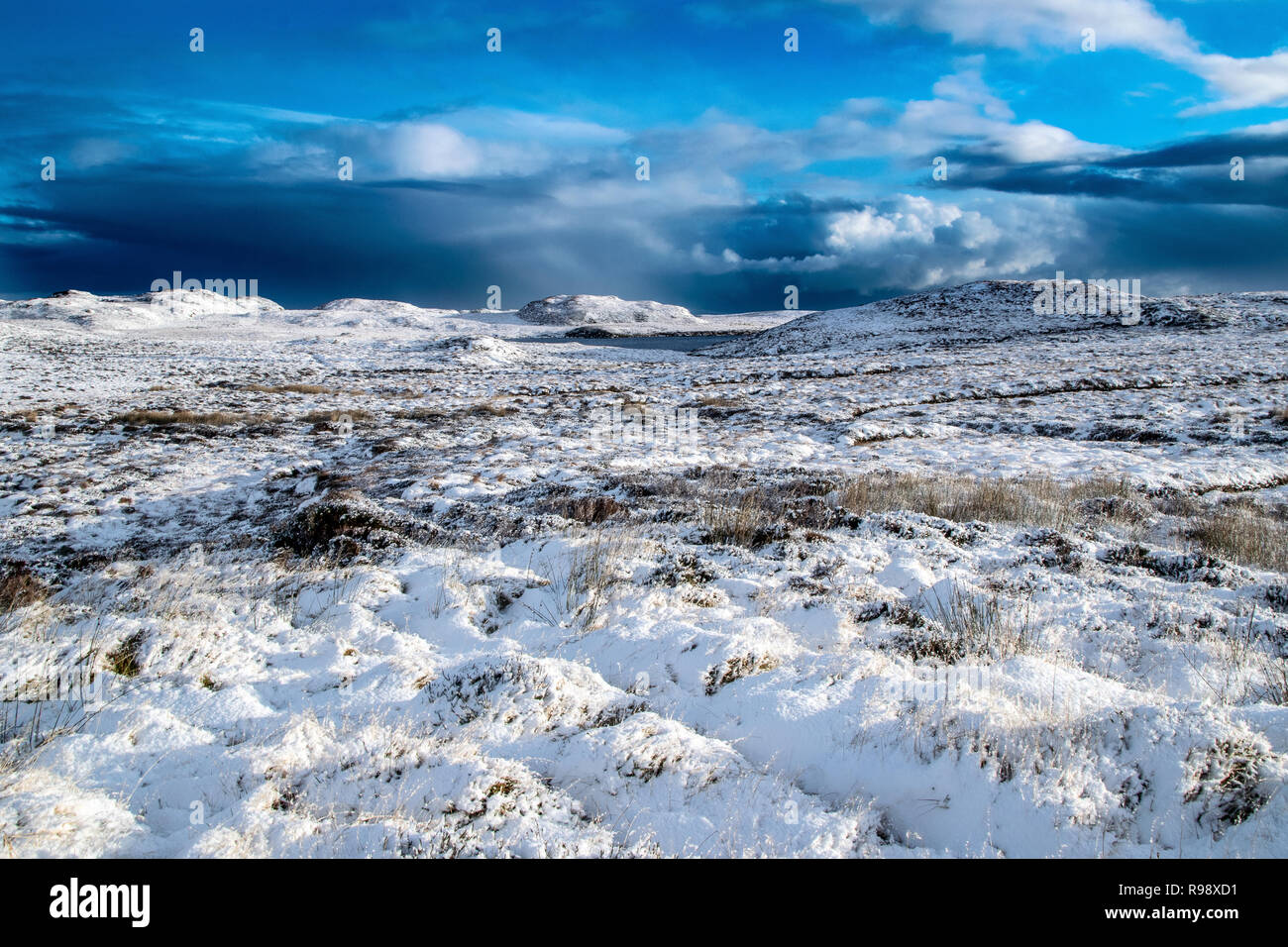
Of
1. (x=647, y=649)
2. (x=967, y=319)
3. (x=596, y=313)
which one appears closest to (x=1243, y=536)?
(x=647, y=649)

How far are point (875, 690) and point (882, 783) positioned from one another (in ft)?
2.57

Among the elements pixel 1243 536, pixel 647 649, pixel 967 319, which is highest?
pixel 967 319

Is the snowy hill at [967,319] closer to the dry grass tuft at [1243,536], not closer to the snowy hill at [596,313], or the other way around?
the dry grass tuft at [1243,536]

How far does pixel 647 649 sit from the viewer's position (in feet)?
16.3

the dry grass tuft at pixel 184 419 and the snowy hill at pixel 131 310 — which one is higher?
the snowy hill at pixel 131 310

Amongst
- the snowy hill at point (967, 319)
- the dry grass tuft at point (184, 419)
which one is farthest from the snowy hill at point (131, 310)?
the snowy hill at point (967, 319)

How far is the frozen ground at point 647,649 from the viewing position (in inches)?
122

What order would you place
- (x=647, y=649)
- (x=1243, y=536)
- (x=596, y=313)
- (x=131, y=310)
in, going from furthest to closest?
(x=596, y=313), (x=131, y=310), (x=1243, y=536), (x=647, y=649)

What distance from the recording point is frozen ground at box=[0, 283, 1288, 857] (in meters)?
3.11

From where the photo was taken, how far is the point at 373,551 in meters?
7.19

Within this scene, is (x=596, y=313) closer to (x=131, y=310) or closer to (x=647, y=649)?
(x=131, y=310)

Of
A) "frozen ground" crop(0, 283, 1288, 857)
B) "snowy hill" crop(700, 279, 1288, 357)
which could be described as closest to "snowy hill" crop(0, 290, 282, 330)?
"snowy hill" crop(700, 279, 1288, 357)
